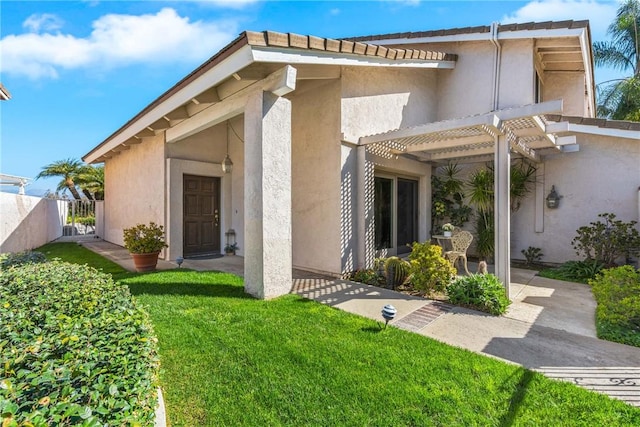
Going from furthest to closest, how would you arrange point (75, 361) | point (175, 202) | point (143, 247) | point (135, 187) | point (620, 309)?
point (135, 187)
point (175, 202)
point (143, 247)
point (620, 309)
point (75, 361)

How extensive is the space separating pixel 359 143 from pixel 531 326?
5.49 meters

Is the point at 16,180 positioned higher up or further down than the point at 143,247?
higher up

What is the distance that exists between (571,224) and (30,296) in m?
12.8

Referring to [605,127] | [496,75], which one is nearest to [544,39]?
[496,75]

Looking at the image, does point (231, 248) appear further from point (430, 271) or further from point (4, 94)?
point (4, 94)

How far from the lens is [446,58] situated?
34.7ft

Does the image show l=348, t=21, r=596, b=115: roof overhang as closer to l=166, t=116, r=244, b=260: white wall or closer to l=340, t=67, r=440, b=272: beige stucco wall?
l=340, t=67, r=440, b=272: beige stucco wall

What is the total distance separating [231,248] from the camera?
11.0 m

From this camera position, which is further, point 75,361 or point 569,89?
point 569,89

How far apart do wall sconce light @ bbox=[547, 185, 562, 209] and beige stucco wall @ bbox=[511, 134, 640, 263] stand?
12 cm

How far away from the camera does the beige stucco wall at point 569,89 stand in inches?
460

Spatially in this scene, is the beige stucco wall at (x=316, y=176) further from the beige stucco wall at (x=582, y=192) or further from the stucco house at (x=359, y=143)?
the beige stucco wall at (x=582, y=192)

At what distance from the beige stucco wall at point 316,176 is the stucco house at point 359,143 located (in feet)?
0.13

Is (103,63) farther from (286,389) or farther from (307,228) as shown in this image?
(286,389)
